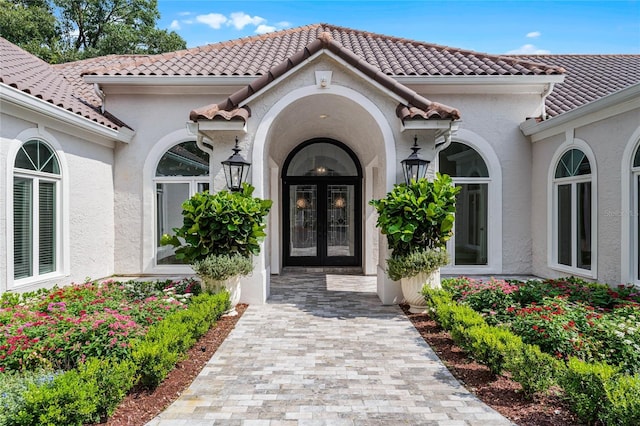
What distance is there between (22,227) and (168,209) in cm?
365

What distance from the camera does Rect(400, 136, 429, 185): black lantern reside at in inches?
291

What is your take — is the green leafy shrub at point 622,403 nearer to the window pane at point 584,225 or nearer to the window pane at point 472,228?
the window pane at point 584,225

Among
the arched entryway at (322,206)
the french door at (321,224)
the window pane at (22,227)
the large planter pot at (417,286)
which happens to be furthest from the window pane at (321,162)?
the window pane at (22,227)

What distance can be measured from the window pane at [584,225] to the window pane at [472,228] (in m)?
2.20

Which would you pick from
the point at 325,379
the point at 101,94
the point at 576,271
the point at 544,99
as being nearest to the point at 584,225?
the point at 576,271

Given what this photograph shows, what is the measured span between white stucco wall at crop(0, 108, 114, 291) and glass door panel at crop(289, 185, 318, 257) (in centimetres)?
520

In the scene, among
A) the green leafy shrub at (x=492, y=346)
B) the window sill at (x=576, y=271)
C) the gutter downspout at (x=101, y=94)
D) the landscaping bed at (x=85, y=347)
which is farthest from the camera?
the gutter downspout at (x=101, y=94)

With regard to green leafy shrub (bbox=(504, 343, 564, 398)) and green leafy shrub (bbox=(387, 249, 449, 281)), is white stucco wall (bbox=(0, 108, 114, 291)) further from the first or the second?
green leafy shrub (bbox=(504, 343, 564, 398))

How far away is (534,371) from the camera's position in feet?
12.5

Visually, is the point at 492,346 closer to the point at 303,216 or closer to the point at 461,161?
the point at 461,161

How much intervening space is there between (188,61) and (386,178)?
270 inches

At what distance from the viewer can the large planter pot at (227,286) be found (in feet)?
23.2

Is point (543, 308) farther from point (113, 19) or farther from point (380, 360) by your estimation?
point (113, 19)

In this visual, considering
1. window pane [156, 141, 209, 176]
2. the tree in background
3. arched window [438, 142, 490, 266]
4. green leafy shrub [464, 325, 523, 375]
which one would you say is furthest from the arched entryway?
the tree in background
